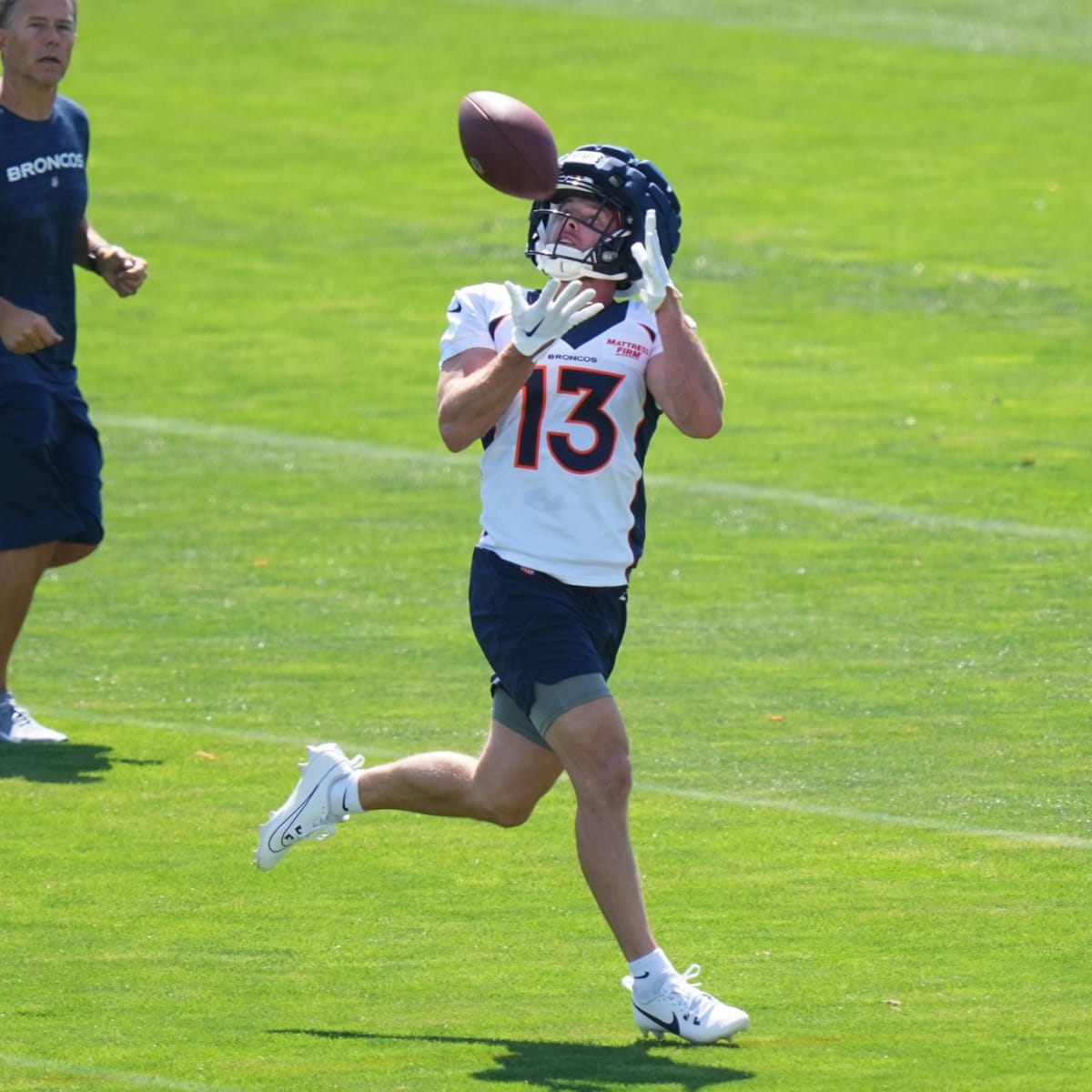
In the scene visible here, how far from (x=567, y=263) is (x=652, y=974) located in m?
1.71

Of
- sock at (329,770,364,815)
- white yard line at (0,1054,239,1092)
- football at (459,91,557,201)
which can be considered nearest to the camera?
white yard line at (0,1054,239,1092)

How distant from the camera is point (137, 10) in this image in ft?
97.0

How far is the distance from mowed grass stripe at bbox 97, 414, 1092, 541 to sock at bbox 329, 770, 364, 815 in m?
6.15

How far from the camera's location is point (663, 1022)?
559cm

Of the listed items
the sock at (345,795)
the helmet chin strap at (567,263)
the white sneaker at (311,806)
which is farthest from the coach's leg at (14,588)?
the helmet chin strap at (567,263)

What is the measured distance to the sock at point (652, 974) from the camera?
5582 mm

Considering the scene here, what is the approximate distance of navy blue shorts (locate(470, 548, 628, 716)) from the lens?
580 centimetres

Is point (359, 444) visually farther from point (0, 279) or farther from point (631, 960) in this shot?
point (631, 960)

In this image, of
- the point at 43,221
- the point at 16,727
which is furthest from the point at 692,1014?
the point at 43,221

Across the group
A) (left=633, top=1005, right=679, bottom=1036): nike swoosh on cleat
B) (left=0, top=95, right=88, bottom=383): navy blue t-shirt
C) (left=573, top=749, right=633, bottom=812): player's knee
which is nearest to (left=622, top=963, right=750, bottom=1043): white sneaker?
(left=633, top=1005, right=679, bottom=1036): nike swoosh on cleat

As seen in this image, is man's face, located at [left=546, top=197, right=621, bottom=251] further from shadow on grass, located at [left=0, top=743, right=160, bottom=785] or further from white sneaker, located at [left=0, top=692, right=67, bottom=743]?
white sneaker, located at [left=0, top=692, right=67, bottom=743]

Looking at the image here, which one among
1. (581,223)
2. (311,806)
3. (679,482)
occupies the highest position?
(581,223)

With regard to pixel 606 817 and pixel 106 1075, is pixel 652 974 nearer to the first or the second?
pixel 606 817

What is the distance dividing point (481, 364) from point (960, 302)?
485 inches
